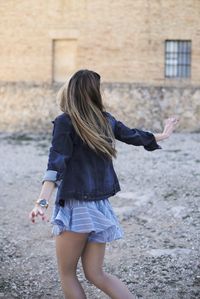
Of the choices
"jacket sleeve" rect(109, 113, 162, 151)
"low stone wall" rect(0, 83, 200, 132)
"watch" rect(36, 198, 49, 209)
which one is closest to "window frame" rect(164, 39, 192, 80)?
"low stone wall" rect(0, 83, 200, 132)

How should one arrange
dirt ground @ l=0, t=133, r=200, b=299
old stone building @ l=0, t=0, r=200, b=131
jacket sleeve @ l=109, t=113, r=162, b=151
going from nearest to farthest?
jacket sleeve @ l=109, t=113, r=162, b=151 < dirt ground @ l=0, t=133, r=200, b=299 < old stone building @ l=0, t=0, r=200, b=131

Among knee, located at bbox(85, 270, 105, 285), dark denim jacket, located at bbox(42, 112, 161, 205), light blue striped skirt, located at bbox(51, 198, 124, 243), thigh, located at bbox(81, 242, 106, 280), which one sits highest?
dark denim jacket, located at bbox(42, 112, 161, 205)

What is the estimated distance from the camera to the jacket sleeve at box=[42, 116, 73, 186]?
12.4 feet

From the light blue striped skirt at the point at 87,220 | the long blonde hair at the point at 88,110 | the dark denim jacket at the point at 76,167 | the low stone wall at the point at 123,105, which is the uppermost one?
the long blonde hair at the point at 88,110

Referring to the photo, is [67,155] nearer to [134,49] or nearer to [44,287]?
[44,287]

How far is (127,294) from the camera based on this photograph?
13.2 feet

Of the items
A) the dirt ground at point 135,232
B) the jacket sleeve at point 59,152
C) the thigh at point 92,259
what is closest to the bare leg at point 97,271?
the thigh at point 92,259

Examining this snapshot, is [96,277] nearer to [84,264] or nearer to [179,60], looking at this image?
[84,264]

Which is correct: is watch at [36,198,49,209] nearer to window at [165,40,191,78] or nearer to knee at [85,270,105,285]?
knee at [85,270,105,285]

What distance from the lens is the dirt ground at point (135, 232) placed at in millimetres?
5695

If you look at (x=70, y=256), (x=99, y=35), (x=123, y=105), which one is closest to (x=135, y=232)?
(x=70, y=256)

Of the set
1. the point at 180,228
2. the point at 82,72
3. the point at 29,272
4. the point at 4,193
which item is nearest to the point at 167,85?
the point at 4,193

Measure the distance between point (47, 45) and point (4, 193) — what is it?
10840 millimetres

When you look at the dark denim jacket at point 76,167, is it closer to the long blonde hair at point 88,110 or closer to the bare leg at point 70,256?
the long blonde hair at point 88,110
